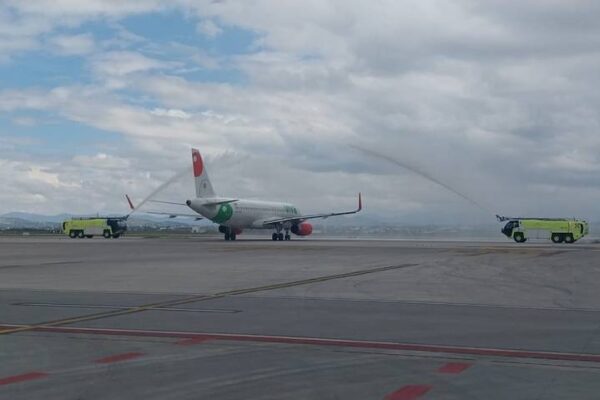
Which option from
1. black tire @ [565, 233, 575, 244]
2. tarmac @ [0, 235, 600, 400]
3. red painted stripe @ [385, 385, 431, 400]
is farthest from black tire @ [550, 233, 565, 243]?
red painted stripe @ [385, 385, 431, 400]

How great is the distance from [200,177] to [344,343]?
6251cm

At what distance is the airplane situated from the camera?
238 feet

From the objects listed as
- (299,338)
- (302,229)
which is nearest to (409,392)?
(299,338)

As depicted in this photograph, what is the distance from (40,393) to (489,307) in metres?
11.8

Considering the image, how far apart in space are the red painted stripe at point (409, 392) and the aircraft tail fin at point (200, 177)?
6543cm

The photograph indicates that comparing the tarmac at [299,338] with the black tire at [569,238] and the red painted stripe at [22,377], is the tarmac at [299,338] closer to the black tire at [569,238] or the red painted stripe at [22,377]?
the red painted stripe at [22,377]

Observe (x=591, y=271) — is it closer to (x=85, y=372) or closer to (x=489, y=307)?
(x=489, y=307)

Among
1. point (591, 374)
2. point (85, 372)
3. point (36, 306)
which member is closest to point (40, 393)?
point (85, 372)

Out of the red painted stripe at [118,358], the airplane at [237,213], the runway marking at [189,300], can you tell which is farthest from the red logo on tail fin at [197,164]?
Result: the red painted stripe at [118,358]

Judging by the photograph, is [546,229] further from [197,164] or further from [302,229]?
[197,164]

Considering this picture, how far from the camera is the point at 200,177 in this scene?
74.1 m

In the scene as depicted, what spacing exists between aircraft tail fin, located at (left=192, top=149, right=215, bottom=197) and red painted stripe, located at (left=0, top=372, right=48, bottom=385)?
64.1m

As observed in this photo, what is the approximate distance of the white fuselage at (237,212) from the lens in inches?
2840

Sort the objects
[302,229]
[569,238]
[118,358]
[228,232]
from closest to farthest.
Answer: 1. [118,358]
2. [569,238]
3. [228,232]
4. [302,229]
